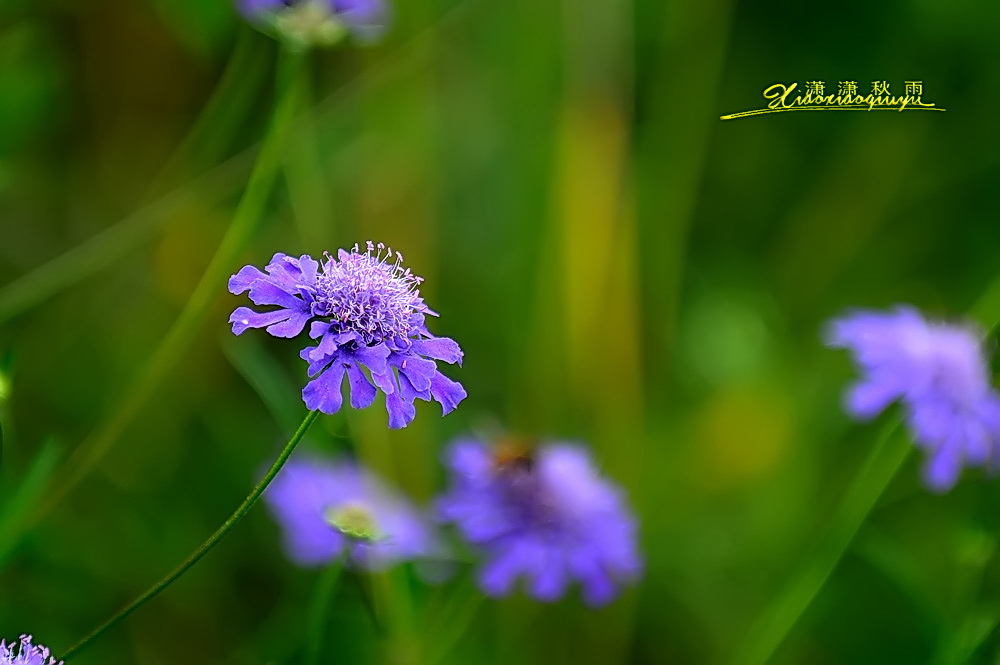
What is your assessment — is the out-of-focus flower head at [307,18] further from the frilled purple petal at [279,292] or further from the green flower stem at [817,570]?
the green flower stem at [817,570]

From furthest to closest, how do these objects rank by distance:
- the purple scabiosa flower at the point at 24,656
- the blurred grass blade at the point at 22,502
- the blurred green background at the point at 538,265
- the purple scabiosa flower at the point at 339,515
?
the blurred green background at the point at 538,265 → the purple scabiosa flower at the point at 339,515 → the blurred grass blade at the point at 22,502 → the purple scabiosa flower at the point at 24,656

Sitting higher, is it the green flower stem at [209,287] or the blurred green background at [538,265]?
the blurred green background at [538,265]

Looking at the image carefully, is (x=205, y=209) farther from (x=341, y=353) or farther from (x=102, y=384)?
(x=341, y=353)

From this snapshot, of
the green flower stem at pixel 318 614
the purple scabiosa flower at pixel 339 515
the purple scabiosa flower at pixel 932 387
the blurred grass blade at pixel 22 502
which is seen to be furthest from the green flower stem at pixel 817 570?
the blurred grass blade at pixel 22 502

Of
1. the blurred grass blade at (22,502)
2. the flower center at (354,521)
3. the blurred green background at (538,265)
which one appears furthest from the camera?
the blurred green background at (538,265)

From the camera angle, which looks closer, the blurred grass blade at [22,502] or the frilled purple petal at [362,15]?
the blurred grass blade at [22,502]

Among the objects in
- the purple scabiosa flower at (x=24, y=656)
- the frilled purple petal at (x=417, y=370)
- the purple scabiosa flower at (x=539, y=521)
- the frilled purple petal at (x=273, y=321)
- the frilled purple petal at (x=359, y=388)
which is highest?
the purple scabiosa flower at (x=539, y=521)

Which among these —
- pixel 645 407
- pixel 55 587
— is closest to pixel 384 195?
pixel 645 407
